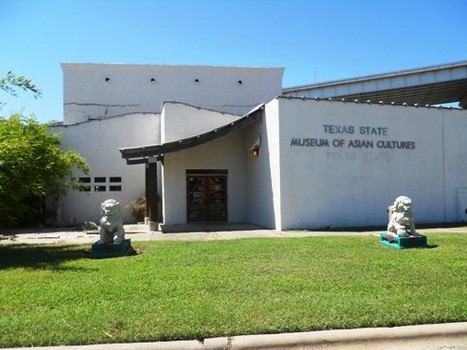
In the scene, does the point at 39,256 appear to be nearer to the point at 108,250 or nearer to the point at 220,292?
the point at 108,250

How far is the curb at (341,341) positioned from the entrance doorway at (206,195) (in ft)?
44.9

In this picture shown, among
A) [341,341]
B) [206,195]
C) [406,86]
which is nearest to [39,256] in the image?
[341,341]

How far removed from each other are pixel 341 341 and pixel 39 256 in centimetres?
749

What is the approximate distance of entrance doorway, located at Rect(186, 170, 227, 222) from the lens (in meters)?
18.1

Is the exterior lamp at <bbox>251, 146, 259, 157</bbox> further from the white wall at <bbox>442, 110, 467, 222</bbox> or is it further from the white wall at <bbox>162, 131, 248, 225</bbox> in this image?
the white wall at <bbox>442, 110, 467, 222</bbox>

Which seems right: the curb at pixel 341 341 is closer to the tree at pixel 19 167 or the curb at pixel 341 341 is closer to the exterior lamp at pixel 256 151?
the tree at pixel 19 167

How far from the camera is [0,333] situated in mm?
4469

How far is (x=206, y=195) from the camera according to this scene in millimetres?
18297

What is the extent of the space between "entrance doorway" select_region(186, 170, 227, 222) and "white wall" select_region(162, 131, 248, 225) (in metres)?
0.20

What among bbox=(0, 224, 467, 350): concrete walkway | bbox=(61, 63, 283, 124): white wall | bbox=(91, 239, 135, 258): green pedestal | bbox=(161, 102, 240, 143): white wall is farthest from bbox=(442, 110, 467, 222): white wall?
bbox=(61, 63, 283, 124): white wall

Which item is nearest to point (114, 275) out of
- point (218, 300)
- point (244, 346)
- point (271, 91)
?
point (218, 300)

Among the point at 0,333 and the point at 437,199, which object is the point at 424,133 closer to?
the point at 437,199

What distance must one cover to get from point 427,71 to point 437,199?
20.8 metres

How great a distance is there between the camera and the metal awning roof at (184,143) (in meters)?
15.5
